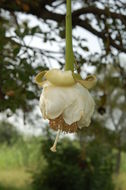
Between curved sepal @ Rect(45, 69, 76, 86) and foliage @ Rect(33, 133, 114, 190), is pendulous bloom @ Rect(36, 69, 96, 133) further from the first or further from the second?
foliage @ Rect(33, 133, 114, 190)

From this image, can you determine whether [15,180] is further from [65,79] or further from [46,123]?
[65,79]

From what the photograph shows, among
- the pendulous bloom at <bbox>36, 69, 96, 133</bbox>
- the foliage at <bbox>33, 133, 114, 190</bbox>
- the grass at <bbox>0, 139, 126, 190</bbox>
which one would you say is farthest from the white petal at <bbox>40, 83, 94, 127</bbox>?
the grass at <bbox>0, 139, 126, 190</bbox>

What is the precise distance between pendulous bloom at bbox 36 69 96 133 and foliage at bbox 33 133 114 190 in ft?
19.0

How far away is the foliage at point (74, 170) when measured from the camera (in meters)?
6.54

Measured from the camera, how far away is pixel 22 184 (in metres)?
8.45

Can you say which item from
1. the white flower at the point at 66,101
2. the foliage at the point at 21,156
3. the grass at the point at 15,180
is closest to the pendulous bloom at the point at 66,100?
the white flower at the point at 66,101

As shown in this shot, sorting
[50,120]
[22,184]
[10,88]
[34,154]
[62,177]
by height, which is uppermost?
[34,154]

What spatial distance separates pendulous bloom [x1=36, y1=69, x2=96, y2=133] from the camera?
0.64 meters

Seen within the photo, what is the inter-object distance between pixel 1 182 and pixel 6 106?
24.7 ft

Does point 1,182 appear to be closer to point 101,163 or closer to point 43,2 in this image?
point 101,163

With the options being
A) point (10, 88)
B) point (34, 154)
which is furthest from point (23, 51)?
point (34, 154)

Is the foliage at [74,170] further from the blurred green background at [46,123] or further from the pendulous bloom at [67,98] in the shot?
the pendulous bloom at [67,98]

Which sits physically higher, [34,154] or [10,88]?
[34,154]

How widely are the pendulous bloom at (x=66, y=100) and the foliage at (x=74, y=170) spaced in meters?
5.80
